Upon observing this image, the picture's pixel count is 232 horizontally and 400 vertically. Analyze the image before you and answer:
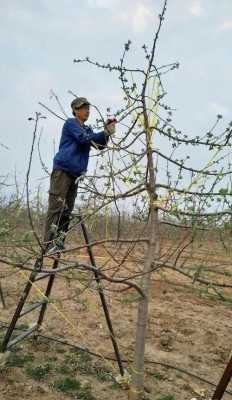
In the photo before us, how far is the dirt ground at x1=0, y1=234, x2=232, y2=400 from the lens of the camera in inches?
Answer: 167

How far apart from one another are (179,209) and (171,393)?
74.4 inches

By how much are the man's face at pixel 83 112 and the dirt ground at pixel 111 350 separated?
108 cm

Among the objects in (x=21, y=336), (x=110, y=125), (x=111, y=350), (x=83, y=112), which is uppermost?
(x=83, y=112)

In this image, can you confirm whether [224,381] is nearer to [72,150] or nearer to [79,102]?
[72,150]

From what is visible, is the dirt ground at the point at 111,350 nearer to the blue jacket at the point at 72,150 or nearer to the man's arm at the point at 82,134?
the blue jacket at the point at 72,150

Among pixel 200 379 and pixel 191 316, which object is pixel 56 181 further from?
pixel 191 316

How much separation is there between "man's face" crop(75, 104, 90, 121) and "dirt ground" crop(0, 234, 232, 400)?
1.08 m

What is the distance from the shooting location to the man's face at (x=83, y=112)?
4398mm

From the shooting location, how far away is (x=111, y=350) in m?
5.12

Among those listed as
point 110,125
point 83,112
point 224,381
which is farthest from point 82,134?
point 224,381

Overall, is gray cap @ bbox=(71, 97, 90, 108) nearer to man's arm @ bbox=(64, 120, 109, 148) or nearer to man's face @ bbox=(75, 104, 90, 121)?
man's face @ bbox=(75, 104, 90, 121)

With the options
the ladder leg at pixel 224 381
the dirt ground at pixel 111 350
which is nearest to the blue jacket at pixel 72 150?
the dirt ground at pixel 111 350

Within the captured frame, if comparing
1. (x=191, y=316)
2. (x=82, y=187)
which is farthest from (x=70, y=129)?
(x=191, y=316)

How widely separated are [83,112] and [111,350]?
215 cm
